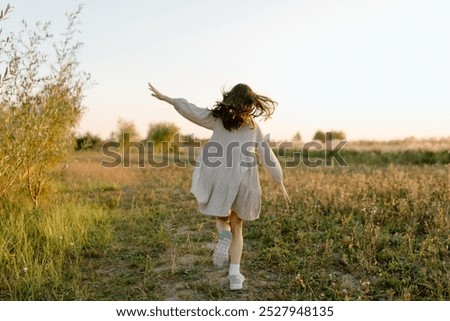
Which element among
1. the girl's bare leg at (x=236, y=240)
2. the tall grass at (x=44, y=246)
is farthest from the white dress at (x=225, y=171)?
the tall grass at (x=44, y=246)

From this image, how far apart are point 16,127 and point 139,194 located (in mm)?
4581

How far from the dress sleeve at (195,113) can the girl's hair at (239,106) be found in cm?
10

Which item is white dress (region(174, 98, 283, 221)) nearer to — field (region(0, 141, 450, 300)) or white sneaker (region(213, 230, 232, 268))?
white sneaker (region(213, 230, 232, 268))

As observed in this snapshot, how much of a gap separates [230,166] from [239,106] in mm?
669

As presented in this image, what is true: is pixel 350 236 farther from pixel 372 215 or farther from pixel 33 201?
pixel 33 201

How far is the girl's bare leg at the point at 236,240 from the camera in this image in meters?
5.38

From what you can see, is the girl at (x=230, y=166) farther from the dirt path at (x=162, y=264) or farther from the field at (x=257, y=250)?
the field at (x=257, y=250)

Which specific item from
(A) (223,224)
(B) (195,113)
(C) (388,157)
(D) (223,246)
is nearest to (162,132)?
(C) (388,157)

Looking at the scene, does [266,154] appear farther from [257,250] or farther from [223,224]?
[257,250]

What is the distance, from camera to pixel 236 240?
5473mm

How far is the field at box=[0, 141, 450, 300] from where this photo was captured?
210 inches

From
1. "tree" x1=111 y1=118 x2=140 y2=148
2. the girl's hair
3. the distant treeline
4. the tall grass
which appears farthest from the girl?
"tree" x1=111 y1=118 x2=140 y2=148

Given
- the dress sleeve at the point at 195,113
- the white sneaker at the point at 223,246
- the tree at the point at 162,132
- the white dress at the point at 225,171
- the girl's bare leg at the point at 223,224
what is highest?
the tree at the point at 162,132
